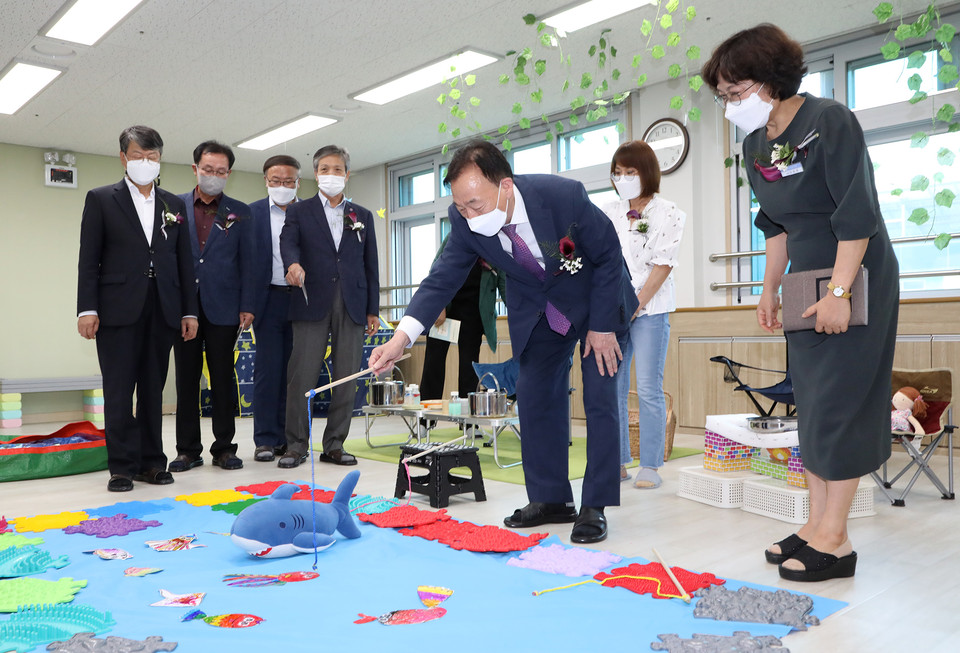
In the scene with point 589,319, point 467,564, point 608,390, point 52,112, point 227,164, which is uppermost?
point 52,112

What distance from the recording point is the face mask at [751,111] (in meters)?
2.02

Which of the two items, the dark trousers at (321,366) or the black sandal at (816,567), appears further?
the dark trousers at (321,366)

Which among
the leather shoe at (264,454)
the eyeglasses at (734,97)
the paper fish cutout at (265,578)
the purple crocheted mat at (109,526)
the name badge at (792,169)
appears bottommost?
the leather shoe at (264,454)

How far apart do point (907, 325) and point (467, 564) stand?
347 cm

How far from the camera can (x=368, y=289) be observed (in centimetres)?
421

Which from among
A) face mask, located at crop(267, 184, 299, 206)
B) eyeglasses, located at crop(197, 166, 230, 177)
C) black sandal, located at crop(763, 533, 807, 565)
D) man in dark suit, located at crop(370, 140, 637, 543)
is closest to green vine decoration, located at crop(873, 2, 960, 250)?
man in dark suit, located at crop(370, 140, 637, 543)

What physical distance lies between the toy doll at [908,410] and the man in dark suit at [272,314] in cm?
305

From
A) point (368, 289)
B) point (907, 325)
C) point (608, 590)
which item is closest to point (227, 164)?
point (368, 289)

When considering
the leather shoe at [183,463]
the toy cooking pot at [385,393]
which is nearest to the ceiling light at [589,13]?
the toy cooking pot at [385,393]

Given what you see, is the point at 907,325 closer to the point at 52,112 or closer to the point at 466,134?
the point at 466,134

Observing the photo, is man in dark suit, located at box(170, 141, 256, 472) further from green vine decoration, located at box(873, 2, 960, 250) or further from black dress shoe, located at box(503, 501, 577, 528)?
green vine decoration, located at box(873, 2, 960, 250)

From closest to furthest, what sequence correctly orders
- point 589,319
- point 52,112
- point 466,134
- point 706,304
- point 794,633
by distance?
point 794,633 < point 589,319 < point 706,304 < point 52,112 < point 466,134

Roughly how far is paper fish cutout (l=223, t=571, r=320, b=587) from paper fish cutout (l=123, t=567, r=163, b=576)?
211 millimetres

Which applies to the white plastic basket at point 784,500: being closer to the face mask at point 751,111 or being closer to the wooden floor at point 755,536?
the wooden floor at point 755,536
